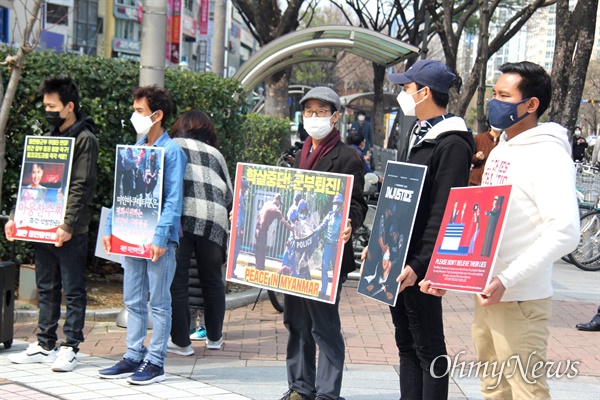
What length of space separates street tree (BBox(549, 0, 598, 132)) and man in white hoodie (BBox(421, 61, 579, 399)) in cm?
1044

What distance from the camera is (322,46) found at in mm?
12531

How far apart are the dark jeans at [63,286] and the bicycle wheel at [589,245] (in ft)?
26.6

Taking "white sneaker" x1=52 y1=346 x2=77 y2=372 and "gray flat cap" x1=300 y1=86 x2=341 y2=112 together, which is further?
"white sneaker" x1=52 y1=346 x2=77 y2=372

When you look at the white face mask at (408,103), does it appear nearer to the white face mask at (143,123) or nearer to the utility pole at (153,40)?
the white face mask at (143,123)

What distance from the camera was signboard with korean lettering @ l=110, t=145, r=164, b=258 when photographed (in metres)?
5.41

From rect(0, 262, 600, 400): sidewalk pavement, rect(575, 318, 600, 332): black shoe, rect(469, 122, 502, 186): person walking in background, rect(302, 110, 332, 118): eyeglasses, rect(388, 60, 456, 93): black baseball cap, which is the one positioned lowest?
rect(0, 262, 600, 400): sidewalk pavement

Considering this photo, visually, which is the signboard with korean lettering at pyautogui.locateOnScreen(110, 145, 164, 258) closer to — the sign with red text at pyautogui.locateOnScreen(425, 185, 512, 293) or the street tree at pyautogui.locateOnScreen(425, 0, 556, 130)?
the sign with red text at pyautogui.locateOnScreen(425, 185, 512, 293)

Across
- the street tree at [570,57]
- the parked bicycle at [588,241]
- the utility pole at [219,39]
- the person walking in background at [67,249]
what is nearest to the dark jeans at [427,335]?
the person walking in background at [67,249]

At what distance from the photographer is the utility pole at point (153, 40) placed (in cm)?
731

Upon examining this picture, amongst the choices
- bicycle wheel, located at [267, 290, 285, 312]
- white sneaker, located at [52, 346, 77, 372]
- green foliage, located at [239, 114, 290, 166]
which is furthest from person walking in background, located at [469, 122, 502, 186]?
green foliage, located at [239, 114, 290, 166]

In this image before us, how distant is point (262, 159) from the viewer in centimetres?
1716

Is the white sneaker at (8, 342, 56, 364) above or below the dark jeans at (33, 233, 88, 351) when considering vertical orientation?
below

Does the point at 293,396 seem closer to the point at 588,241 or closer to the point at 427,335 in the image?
the point at 427,335

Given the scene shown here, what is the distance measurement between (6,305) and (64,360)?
839 mm
